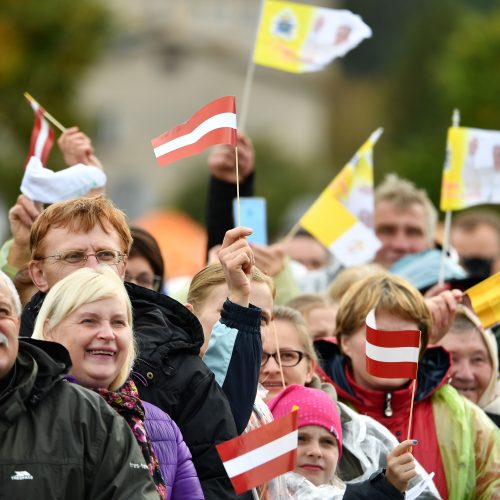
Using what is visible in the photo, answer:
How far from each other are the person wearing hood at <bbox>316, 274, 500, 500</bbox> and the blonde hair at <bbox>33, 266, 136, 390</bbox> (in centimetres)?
190

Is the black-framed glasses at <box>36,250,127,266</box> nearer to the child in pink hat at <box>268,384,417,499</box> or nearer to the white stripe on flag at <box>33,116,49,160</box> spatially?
the child in pink hat at <box>268,384,417,499</box>

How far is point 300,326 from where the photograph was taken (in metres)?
7.29

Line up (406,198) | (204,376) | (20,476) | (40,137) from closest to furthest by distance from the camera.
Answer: (20,476)
(204,376)
(40,137)
(406,198)

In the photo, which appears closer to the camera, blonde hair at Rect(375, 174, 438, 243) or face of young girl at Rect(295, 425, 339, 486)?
face of young girl at Rect(295, 425, 339, 486)

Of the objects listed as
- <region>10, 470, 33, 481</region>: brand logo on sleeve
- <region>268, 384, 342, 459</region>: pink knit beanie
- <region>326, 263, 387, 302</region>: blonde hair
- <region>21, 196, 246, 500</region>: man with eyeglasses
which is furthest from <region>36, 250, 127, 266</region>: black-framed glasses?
<region>326, 263, 387, 302</region>: blonde hair

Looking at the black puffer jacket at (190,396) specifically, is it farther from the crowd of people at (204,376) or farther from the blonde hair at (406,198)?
the blonde hair at (406,198)

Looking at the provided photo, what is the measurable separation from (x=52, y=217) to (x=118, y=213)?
0.84ft

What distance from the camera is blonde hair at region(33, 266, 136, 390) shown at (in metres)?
5.63

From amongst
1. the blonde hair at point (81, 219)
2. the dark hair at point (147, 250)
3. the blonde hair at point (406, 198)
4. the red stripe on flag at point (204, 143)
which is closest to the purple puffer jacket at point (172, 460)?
the blonde hair at point (81, 219)

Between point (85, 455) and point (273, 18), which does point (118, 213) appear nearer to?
point (85, 455)

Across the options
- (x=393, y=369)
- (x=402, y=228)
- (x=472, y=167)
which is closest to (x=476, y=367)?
(x=393, y=369)

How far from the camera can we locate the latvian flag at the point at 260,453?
18.1ft

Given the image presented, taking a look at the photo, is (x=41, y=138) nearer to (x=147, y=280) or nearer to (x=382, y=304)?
(x=147, y=280)

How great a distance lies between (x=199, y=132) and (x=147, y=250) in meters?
1.36
